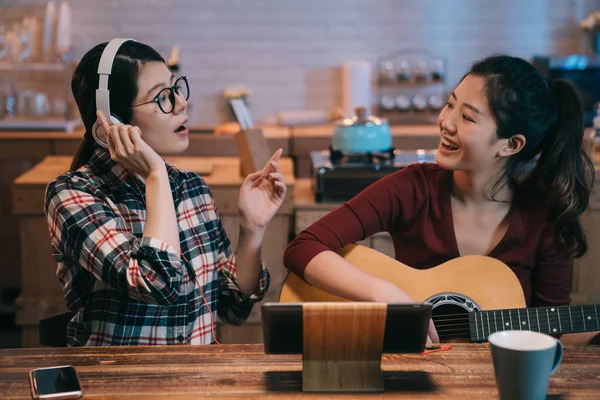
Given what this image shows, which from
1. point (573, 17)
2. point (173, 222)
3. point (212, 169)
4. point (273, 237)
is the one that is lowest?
point (273, 237)

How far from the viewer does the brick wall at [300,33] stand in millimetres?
5262

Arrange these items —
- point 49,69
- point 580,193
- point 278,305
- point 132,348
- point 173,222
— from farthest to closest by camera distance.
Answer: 1. point 49,69
2. point 580,193
3. point 173,222
4. point 132,348
5. point 278,305

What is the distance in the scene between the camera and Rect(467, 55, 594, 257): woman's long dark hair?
2027mm

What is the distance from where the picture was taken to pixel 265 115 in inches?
213

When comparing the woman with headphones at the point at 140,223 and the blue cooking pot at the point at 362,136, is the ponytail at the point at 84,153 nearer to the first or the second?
the woman with headphones at the point at 140,223

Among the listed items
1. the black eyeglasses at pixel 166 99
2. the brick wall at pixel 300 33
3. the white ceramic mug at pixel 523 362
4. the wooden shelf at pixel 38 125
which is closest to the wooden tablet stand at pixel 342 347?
the white ceramic mug at pixel 523 362

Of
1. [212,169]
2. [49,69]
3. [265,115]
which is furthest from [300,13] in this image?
[212,169]

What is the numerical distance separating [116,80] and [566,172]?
1.13 meters

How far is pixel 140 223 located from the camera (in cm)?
190

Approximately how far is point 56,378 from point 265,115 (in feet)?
13.4

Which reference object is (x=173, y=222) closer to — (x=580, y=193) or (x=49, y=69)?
(x=580, y=193)

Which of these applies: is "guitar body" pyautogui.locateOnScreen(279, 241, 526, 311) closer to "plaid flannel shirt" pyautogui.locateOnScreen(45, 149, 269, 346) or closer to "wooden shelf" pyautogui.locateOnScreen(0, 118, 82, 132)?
"plaid flannel shirt" pyautogui.locateOnScreen(45, 149, 269, 346)

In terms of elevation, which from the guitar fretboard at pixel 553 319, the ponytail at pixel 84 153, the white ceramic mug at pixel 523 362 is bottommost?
the guitar fretboard at pixel 553 319

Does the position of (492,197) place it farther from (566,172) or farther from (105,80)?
(105,80)
